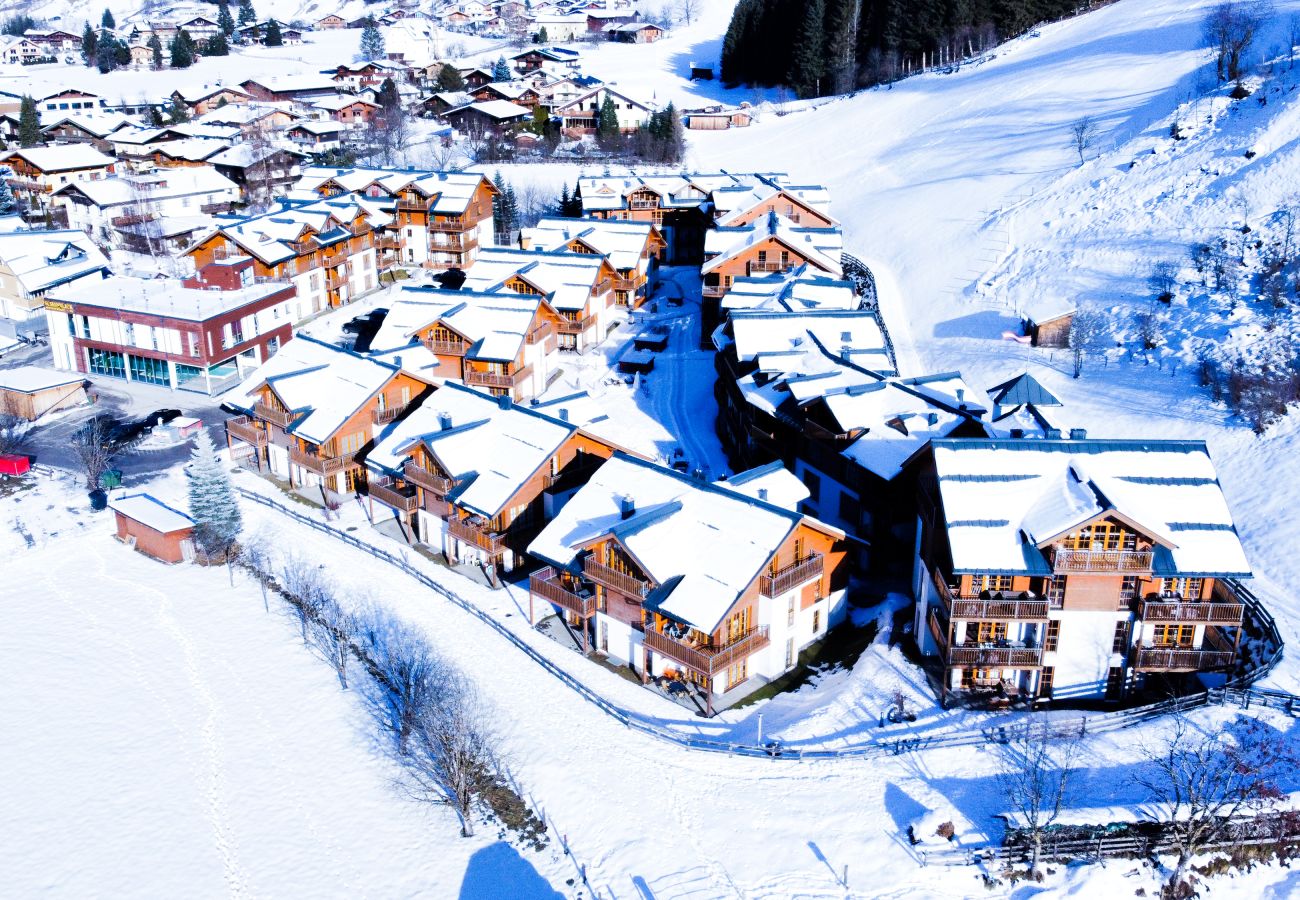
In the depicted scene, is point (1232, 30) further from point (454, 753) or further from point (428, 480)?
point (454, 753)

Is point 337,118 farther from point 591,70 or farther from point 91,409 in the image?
point 91,409

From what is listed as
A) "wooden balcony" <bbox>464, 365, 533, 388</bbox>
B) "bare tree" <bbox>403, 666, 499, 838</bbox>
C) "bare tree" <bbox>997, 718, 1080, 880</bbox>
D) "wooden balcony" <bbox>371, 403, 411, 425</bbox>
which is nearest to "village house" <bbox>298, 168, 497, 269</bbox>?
"wooden balcony" <bbox>464, 365, 533, 388</bbox>

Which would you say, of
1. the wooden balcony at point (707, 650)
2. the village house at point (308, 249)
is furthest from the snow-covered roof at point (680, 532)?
the village house at point (308, 249)

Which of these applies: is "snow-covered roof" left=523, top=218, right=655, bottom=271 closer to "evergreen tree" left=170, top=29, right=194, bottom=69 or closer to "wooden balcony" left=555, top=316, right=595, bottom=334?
"wooden balcony" left=555, top=316, right=595, bottom=334

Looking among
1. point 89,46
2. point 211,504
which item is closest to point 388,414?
point 211,504

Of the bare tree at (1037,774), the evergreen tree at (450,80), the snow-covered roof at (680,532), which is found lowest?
the bare tree at (1037,774)

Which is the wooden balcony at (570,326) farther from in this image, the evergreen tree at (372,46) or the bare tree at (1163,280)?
the evergreen tree at (372,46)

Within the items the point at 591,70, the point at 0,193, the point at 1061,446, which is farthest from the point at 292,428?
the point at 591,70
